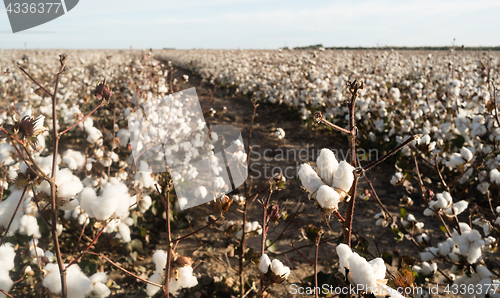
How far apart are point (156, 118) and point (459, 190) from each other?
4.01 meters

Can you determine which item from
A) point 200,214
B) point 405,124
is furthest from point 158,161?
point 405,124

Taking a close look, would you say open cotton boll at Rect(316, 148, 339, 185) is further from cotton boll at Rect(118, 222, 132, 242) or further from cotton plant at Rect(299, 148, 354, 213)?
cotton boll at Rect(118, 222, 132, 242)

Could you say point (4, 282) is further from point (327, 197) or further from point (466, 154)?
point (466, 154)

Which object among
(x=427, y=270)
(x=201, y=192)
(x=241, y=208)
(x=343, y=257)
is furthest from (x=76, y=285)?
(x=241, y=208)

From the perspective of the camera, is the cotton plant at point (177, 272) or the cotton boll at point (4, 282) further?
the cotton boll at point (4, 282)

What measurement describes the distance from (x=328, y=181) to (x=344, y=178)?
0.05 meters

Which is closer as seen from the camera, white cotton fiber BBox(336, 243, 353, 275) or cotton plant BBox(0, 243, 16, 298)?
white cotton fiber BBox(336, 243, 353, 275)

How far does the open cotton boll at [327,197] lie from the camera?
0.69 meters

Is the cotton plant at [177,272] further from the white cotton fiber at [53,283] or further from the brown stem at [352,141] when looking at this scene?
the brown stem at [352,141]

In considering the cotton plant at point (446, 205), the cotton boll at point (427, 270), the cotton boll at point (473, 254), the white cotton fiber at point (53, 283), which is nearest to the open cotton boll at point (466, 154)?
the cotton plant at point (446, 205)

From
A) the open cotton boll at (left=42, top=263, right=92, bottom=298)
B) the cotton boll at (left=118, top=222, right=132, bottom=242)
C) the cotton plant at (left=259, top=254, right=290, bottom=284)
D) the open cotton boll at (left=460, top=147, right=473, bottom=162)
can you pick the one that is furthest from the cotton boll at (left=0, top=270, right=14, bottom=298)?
the open cotton boll at (left=460, top=147, right=473, bottom=162)

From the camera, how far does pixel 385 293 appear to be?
697 mm

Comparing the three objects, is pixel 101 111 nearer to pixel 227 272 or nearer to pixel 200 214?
pixel 200 214

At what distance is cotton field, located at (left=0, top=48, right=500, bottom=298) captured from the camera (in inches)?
38.9
